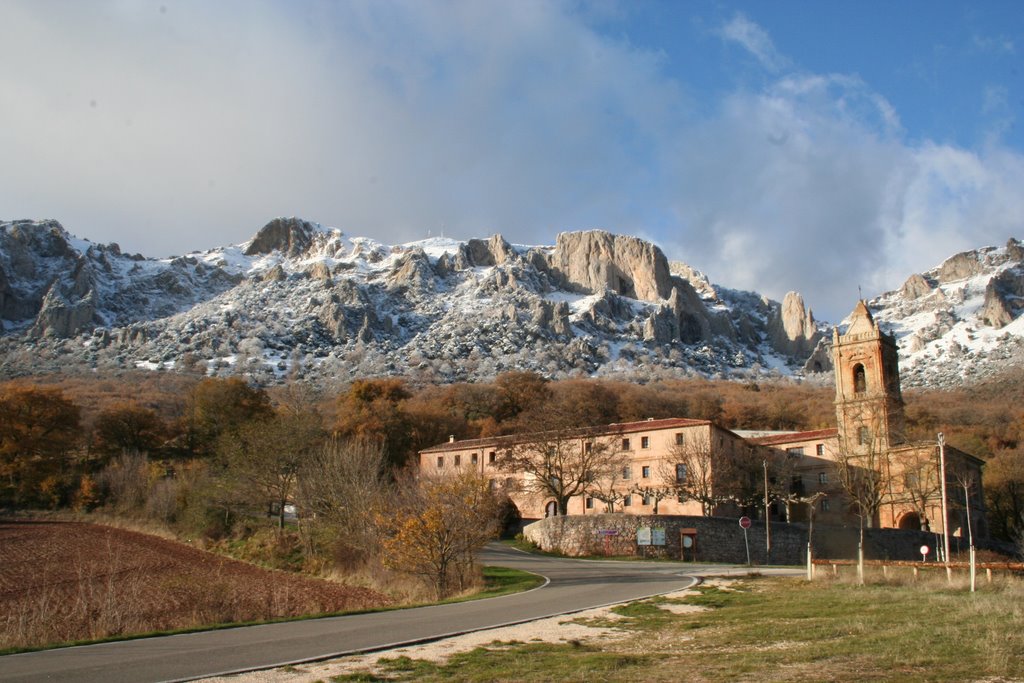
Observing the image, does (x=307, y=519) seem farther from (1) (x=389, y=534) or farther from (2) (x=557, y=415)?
(2) (x=557, y=415)

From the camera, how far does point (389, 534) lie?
29.8 metres

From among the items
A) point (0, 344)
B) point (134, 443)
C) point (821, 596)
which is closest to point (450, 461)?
point (134, 443)

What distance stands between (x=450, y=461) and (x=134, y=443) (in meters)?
23.9

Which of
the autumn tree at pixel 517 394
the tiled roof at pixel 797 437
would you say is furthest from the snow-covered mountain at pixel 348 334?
the tiled roof at pixel 797 437

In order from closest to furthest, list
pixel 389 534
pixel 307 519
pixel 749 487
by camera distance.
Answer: pixel 389 534
pixel 307 519
pixel 749 487

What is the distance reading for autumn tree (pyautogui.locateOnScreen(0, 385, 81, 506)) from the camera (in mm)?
53938

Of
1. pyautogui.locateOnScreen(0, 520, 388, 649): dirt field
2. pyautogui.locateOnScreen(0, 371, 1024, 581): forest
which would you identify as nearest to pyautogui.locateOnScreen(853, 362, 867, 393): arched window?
pyautogui.locateOnScreen(0, 371, 1024, 581): forest

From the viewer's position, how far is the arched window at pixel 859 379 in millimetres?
64331

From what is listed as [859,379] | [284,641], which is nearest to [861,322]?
[859,379]

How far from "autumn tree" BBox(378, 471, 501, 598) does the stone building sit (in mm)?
22803

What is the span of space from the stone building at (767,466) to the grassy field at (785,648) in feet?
108

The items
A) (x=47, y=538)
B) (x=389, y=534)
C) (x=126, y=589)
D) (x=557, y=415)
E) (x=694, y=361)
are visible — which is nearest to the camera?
(x=126, y=589)

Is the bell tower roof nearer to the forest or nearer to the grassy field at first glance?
the forest

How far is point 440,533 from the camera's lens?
2692 centimetres
